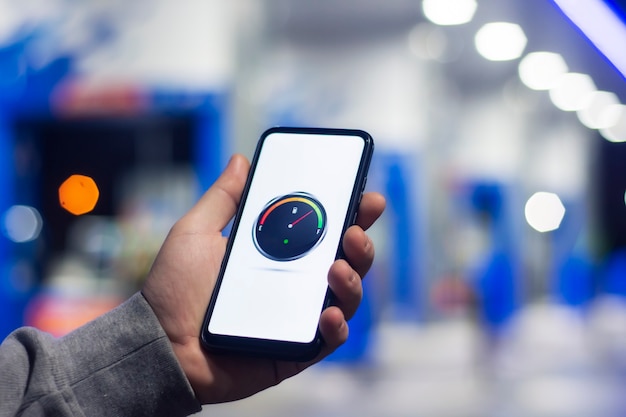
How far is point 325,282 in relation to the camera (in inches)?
39.2

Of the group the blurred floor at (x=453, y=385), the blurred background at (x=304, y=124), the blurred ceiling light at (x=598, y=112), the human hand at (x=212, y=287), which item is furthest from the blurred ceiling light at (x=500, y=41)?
the human hand at (x=212, y=287)

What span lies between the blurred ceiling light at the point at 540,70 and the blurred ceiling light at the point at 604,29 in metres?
7.94

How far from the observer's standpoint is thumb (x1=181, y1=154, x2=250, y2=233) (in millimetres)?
1111

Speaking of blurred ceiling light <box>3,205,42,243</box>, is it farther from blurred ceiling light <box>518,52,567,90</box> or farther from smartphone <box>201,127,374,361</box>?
blurred ceiling light <box>518,52,567,90</box>

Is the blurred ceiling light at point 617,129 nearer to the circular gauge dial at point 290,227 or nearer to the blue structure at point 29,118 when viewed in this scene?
the blue structure at point 29,118

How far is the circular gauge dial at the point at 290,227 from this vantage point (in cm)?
103

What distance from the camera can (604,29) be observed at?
75 cm

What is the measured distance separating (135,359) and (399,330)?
8.29m

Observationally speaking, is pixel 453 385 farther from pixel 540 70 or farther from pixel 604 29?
pixel 540 70

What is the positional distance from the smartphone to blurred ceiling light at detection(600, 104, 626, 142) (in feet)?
32.8

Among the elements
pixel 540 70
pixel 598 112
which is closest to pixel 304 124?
pixel 540 70

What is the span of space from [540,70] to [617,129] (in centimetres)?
327

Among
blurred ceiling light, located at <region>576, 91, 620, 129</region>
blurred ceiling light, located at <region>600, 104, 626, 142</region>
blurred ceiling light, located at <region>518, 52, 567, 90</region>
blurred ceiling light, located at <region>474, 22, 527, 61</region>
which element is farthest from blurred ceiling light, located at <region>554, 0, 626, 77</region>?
blurred ceiling light, located at <region>600, 104, 626, 142</region>

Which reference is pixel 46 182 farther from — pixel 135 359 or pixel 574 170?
pixel 574 170
